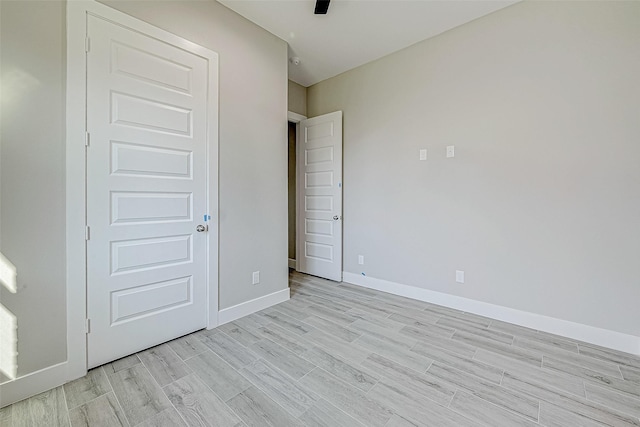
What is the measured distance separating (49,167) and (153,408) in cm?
158

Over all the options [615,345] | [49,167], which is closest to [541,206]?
[615,345]

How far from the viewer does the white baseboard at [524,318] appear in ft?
6.99

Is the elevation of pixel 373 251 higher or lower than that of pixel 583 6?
lower

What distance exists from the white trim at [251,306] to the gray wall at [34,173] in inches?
44.8

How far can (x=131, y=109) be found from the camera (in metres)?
1.98

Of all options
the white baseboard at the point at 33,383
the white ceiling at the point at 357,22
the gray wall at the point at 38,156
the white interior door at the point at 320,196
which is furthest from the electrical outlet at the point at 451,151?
the white baseboard at the point at 33,383

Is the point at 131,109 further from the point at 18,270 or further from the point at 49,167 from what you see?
the point at 18,270

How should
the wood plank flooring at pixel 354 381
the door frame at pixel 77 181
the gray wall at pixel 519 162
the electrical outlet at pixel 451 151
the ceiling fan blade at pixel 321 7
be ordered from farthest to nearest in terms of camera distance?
the electrical outlet at pixel 451 151 → the ceiling fan blade at pixel 321 7 → the gray wall at pixel 519 162 → the door frame at pixel 77 181 → the wood plank flooring at pixel 354 381

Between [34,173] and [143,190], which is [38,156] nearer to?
[34,173]

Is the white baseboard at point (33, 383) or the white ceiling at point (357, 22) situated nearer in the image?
the white baseboard at point (33, 383)

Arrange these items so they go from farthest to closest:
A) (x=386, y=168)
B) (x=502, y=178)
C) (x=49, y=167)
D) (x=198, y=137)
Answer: (x=386, y=168) → (x=502, y=178) → (x=198, y=137) → (x=49, y=167)

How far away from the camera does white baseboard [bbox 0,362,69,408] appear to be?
153cm

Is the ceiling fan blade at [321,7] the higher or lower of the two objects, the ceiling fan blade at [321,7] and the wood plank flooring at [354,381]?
the higher

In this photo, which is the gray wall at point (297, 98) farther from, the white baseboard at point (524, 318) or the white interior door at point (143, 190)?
the white baseboard at point (524, 318)
